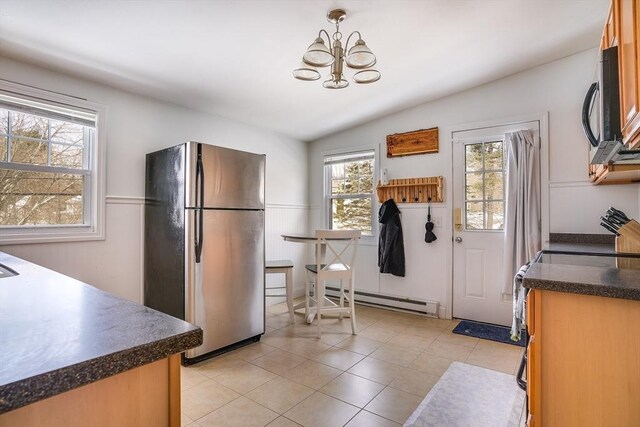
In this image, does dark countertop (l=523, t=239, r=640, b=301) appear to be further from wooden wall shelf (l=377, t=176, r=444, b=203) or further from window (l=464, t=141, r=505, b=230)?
wooden wall shelf (l=377, t=176, r=444, b=203)

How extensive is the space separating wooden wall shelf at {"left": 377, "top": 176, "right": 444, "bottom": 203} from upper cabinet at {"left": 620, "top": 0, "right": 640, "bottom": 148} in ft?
7.82

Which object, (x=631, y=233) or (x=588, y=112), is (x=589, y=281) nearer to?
(x=631, y=233)

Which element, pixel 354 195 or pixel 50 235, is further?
pixel 354 195

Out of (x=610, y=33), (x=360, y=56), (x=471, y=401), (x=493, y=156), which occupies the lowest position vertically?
(x=471, y=401)

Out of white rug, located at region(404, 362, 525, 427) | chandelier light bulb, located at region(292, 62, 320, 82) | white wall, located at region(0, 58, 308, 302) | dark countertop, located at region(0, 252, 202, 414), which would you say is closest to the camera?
dark countertop, located at region(0, 252, 202, 414)

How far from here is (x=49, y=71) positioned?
242cm

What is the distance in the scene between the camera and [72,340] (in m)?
0.65

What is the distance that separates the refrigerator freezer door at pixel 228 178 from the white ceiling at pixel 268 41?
666mm

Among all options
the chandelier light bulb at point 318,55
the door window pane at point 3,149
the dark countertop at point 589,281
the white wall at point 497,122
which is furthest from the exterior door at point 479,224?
the door window pane at point 3,149

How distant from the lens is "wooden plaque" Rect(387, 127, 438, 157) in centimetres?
370

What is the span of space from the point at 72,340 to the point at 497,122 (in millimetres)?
3726

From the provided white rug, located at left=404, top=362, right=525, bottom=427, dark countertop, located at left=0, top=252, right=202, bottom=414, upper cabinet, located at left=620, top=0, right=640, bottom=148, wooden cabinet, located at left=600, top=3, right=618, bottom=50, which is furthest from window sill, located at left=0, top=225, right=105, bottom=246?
wooden cabinet, located at left=600, top=3, right=618, bottom=50

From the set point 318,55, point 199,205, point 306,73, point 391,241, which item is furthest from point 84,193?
point 391,241

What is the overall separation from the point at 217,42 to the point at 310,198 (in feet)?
9.11
